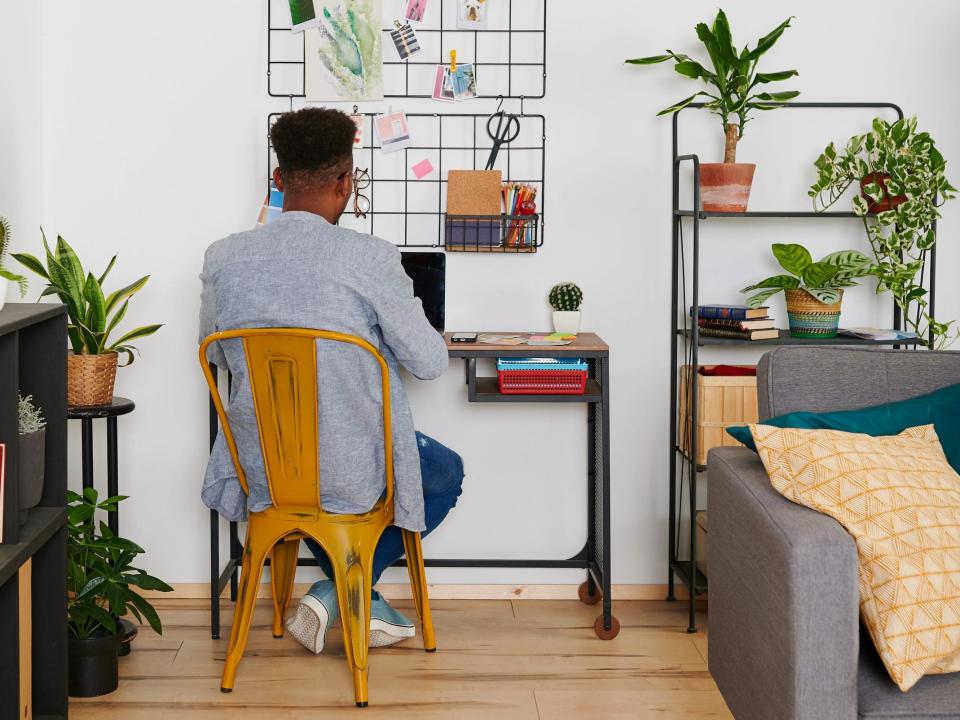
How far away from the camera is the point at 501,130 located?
319 cm

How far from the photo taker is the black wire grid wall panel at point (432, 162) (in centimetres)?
319

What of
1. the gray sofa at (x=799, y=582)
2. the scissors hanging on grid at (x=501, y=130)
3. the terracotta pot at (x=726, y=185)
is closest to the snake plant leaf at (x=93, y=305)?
the scissors hanging on grid at (x=501, y=130)

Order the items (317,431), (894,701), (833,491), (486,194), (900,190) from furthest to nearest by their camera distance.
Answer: (486,194)
(900,190)
(317,431)
(833,491)
(894,701)

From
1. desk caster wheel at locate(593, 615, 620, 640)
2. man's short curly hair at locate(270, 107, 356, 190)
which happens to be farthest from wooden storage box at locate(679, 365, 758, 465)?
man's short curly hair at locate(270, 107, 356, 190)

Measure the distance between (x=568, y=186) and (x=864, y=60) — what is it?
989mm

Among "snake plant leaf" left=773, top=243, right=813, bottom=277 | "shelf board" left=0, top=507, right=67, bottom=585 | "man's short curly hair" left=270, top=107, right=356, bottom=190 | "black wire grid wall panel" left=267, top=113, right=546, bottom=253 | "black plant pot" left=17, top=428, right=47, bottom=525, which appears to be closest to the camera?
"shelf board" left=0, top=507, right=67, bottom=585

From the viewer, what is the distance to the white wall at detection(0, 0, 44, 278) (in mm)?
2840

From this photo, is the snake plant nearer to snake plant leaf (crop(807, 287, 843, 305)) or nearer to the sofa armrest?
the sofa armrest

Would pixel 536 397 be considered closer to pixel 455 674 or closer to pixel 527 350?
pixel 527 350

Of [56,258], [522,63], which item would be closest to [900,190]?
[522,63]

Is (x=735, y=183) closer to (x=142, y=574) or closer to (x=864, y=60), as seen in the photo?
(x=864, y=60)

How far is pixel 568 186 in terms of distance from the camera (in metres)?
3.22

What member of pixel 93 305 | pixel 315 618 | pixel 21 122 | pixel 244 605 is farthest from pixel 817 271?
pixel 21 122

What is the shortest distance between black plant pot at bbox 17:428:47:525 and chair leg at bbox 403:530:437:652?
0.97 meters
